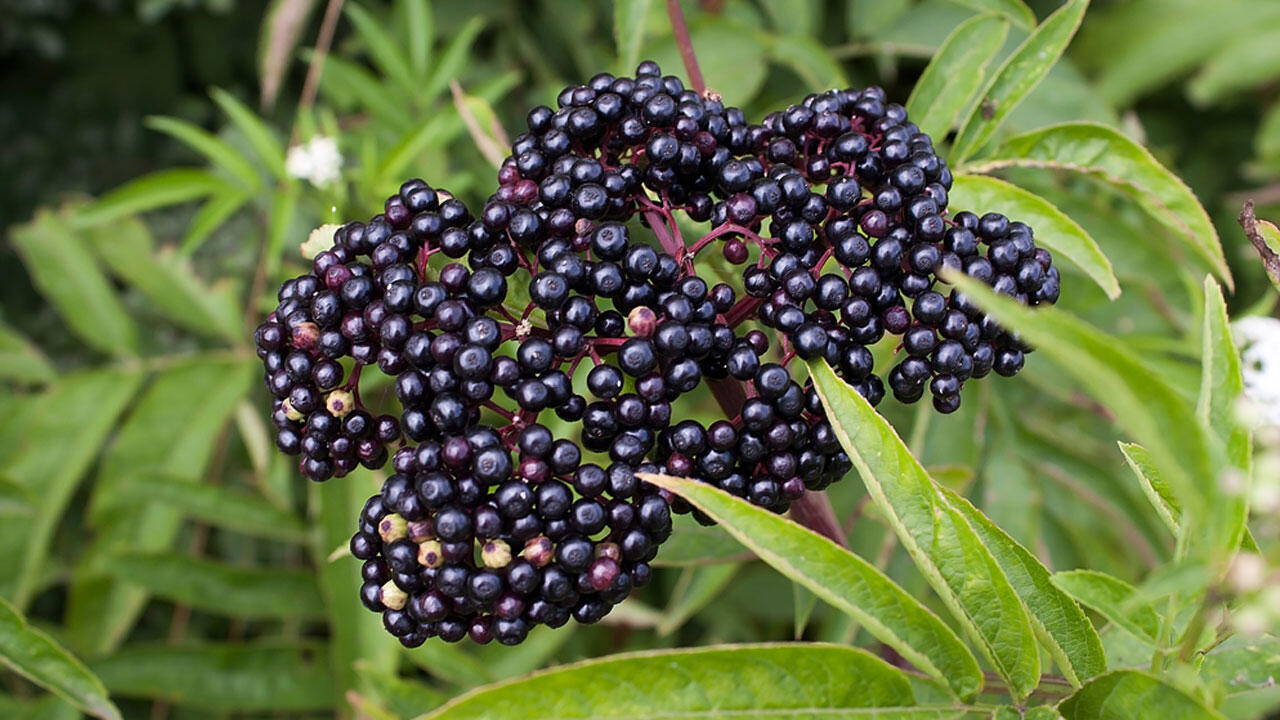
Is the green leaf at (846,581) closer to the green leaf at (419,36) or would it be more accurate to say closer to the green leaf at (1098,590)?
the green leaf at (1098,590)

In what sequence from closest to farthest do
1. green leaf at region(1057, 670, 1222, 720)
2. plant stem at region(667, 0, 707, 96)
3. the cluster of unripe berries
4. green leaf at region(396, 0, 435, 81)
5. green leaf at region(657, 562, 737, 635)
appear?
1. green leaf at region(1057, 670, 1222, 720)
2. the cluster of unripe berries
3. plant stem at region(667, 0, 707, 96)
4. green leaf at region(657, 562, 737, 635)
5. green leaf at region(396, 0, 435, 81)

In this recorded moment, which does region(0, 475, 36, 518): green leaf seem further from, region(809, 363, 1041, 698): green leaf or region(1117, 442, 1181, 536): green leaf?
region(1117, 442, 1181, 536): green leaf

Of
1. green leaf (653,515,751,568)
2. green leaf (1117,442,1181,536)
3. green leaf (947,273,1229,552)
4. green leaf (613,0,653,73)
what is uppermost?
green leaf (613,0,653,73)

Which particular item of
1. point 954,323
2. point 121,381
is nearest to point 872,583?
point 954,323

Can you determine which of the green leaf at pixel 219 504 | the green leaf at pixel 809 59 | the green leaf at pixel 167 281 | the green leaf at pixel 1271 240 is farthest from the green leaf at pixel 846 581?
the green leaf at pixel 167 281

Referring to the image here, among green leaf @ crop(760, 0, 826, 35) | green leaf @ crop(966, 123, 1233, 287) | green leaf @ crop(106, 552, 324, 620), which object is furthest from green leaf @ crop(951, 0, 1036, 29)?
green leaf @ crop(106, 552, 324, 620)

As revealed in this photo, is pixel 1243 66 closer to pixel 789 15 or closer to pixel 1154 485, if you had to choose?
pixel 789 15

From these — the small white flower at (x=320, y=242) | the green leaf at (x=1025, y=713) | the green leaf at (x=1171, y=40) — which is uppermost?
the green leaf at (x=1171, y=40)
